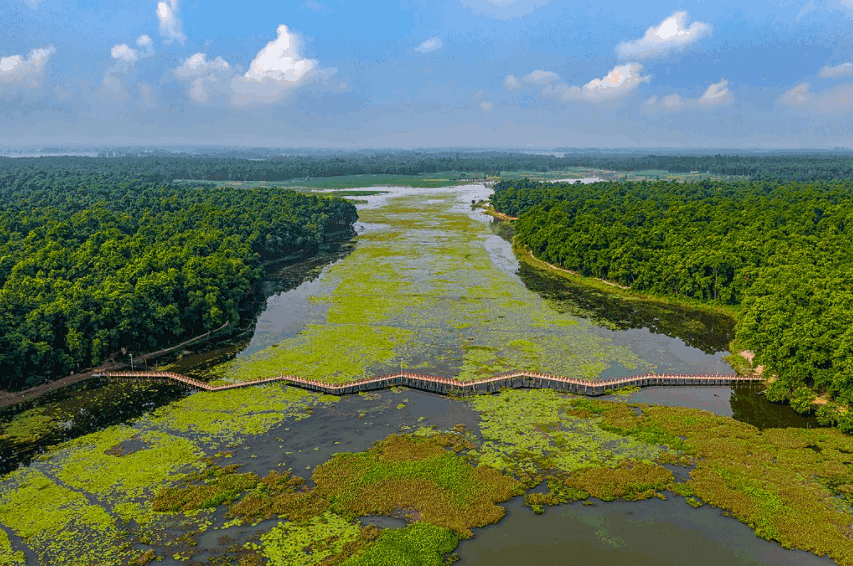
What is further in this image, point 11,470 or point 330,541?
point 11,470

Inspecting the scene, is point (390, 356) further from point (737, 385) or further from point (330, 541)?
point (737, 385)

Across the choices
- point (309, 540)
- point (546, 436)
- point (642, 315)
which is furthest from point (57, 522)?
point (642, 315)

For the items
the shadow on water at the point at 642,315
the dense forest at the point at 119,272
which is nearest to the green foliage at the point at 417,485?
the dense forest at the point at 119,272

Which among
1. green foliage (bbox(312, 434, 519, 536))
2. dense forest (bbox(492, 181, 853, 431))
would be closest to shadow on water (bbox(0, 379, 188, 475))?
green foliage (bbox(312, 434, 519, 536))

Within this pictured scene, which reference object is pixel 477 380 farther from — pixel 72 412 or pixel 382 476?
pixel 72 412

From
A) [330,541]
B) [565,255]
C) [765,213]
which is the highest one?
[765,213]

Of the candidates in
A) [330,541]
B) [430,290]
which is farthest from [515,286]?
[330,541]
